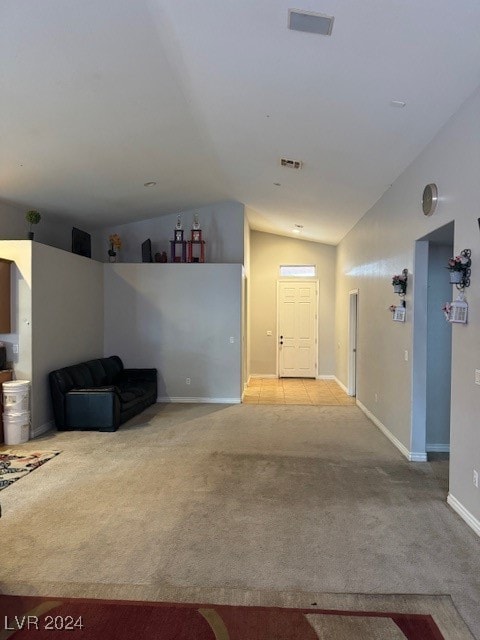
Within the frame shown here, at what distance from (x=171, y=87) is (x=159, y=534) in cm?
364

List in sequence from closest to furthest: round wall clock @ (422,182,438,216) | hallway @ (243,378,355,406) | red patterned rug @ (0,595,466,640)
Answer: red patterned rug @ (0,595,466,640), round wall clock @ (422,182,438,216), hallway @ (243,378,355,406)

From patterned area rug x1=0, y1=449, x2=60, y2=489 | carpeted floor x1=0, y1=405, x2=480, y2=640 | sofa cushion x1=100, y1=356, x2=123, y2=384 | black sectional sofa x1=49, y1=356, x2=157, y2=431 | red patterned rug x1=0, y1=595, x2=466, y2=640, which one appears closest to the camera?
red patterned rug x1=0, y1=595, x2=466, y2=640

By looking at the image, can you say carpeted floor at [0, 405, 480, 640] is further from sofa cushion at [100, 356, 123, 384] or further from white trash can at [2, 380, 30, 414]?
sofa cushion at [100, 356, 123, 384]

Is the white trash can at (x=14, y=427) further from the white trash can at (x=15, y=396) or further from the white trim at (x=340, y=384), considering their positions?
the white trim at (x=340, y=384)

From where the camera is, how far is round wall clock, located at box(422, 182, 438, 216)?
3.64m

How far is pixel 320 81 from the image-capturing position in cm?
315

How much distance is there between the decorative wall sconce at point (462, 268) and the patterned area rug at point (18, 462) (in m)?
4.08

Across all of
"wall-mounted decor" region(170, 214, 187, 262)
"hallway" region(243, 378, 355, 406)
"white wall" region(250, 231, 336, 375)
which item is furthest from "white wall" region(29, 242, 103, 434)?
"white wall" region(250, 231, 336, 375)

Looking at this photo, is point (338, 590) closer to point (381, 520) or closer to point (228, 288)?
point (381, 520)

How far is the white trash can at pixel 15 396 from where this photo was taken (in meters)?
4.71

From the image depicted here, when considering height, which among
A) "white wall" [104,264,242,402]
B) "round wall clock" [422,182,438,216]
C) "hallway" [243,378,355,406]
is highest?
"round wall clock" [422,182,438,216]

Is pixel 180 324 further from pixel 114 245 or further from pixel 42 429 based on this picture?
pixel 42 429

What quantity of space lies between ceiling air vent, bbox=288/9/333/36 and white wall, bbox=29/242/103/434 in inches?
153

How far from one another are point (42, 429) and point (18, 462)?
1.09 m
